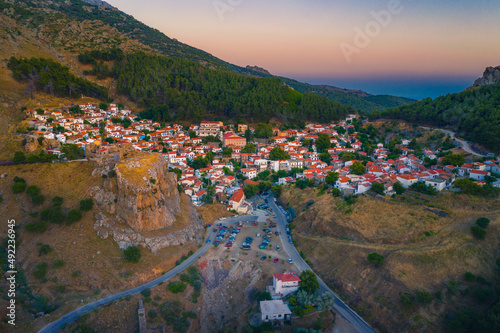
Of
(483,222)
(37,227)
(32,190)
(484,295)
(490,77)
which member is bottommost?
(37,227)

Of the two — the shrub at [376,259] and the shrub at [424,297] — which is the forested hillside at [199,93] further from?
the shrub at [424,297]

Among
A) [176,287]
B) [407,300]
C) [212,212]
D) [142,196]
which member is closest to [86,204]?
[142,196]

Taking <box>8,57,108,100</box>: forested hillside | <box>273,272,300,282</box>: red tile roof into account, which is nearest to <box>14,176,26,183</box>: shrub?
<box>273,272,300,282</box>: red tile roof

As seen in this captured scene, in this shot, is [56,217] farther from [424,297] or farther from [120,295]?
[424,297]

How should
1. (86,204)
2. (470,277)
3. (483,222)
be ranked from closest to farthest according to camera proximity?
(470,277)
(483,222)
(86,204)

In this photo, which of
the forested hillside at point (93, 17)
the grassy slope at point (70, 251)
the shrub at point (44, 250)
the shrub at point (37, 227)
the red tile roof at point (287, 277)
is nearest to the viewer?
the grassy slope at point (70, 251)

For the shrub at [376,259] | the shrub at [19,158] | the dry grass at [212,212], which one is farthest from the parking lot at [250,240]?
the shrub at [19,158]

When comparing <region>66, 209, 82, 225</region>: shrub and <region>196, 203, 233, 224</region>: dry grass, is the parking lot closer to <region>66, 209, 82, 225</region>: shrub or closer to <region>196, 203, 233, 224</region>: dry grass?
<region>196, 203, 233, 224</region>: dry grass
